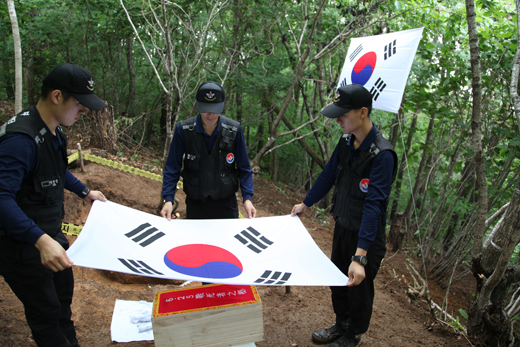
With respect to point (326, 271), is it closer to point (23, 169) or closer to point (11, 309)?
point (23, 169)

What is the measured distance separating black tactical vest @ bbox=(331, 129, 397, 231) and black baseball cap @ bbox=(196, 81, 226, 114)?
3.84 ft

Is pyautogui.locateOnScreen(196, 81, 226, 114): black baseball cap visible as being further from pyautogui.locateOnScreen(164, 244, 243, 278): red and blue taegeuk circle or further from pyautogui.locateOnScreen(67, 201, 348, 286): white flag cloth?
pyautogui.locateOnScreen(164, 244, 243, 278): red and blue taegeuk circle

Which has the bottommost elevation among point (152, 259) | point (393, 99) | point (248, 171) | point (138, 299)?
point (138, 299)

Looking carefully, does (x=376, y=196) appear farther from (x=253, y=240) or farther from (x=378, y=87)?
(x=378, y=87)

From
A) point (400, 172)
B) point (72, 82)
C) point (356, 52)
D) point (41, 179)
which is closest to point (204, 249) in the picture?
point (41, 179)

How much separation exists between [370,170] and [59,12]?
8.48 metres

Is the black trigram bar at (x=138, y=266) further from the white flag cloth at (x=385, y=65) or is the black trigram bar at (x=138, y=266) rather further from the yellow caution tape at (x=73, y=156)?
the yellow caution tape at (x=73, y=156)

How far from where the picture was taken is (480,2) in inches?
172

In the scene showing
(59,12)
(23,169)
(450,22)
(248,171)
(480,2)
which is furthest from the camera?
(59,12)

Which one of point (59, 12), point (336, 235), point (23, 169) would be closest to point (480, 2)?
point (336, 235)

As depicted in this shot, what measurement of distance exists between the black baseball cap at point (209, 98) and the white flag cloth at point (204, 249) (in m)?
1.05

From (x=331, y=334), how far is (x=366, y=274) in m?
0.82

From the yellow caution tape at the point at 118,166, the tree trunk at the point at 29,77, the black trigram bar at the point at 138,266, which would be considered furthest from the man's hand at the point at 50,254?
the tree trunk at the point at 29,77

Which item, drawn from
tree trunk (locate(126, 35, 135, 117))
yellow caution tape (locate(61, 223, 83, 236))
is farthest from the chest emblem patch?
tree trunk (locate(126, 35, 135, 117))
